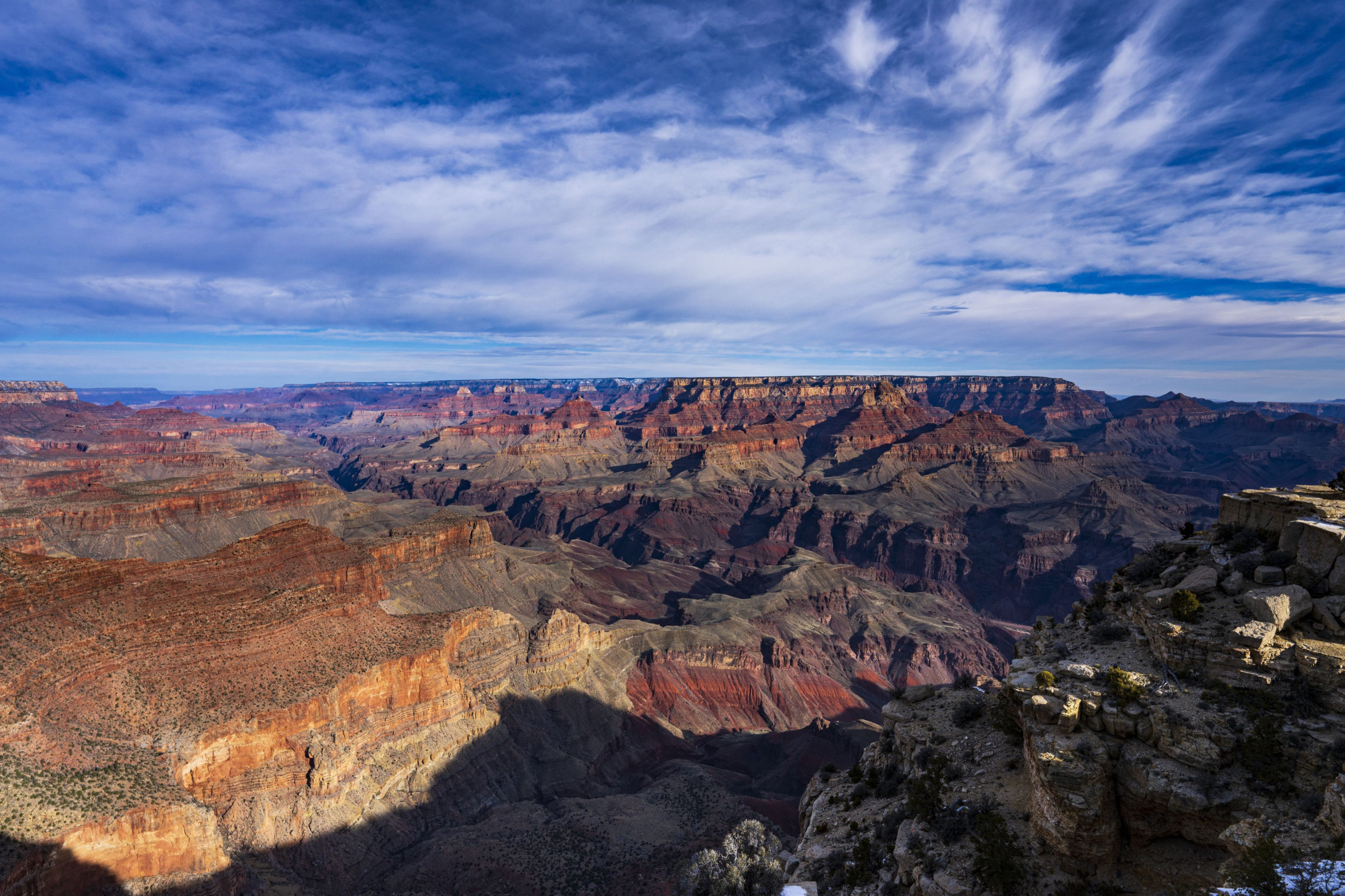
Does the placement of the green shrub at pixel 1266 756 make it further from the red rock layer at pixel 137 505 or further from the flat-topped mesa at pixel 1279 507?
the red rock layer at pixel 137 505

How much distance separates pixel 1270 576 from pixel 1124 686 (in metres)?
6.68

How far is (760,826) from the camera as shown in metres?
39.8

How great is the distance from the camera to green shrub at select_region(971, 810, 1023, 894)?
18078mm

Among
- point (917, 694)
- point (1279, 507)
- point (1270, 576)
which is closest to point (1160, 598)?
point (1270, 576)

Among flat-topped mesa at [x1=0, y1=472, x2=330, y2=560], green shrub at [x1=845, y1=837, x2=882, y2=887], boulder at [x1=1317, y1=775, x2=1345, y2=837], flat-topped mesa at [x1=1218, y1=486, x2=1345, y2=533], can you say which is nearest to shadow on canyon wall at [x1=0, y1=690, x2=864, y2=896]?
green shrub at [x1=845, y1=837, x2=882, y2=887]

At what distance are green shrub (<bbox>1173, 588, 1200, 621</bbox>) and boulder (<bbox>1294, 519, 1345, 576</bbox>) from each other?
3464 millimetres

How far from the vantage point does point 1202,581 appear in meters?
21.1

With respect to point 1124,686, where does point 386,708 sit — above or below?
below

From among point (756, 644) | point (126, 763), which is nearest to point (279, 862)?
point (126, 763)

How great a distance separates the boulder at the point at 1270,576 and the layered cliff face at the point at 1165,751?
42mm

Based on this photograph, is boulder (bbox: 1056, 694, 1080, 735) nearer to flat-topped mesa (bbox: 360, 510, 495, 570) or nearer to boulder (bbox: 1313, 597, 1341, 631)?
boulder (bbox: 1313, 597, 1341, 631)

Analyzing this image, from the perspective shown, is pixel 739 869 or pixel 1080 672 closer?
pixel 1080 672

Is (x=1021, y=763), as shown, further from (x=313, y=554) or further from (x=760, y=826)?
(x=313, y=554)

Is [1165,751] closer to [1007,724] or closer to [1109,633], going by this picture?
[1109,633]
